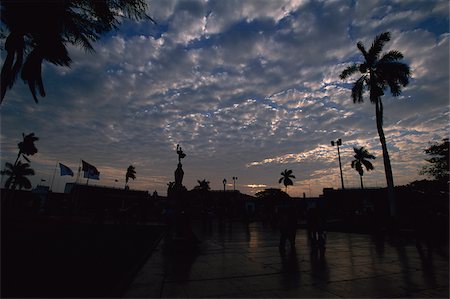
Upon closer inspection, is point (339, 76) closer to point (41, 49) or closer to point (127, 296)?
point (41, 49)

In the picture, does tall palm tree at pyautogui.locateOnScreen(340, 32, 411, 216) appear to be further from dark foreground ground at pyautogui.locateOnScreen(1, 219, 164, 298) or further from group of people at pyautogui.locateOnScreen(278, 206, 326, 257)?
dark foreground ground at pyautogui.locateOnScreen(1, 219, 164, 298)

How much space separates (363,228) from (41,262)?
64.0 ft

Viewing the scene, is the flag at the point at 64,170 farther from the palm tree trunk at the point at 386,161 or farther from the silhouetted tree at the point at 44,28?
the palm tree trunk at the point at 386,161

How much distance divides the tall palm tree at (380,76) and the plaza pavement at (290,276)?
1386cm

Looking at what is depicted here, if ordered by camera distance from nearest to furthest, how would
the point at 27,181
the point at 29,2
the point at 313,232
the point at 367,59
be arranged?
the point at 313,232 → the point at 29,2 → the point at 367,59 → the point at 27,181

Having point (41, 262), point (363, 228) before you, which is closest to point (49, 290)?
point (41, 262)

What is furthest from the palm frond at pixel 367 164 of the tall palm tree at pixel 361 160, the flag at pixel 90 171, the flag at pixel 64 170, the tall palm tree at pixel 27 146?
the tall palm tree at pixel 27 146

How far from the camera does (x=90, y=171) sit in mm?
34812

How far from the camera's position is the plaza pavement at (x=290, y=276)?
4.68m

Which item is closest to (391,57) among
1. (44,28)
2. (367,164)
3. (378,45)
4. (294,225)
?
(378,45)

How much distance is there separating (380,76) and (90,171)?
35.3 m

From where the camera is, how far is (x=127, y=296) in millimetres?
4309

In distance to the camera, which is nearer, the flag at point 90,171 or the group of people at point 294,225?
the group of people at point 294,225

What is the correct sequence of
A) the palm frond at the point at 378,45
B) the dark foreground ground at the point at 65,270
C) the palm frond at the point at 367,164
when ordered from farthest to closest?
the palm frond at the point at 367,164 → the palm frond at the point at 378,45 → the dark foreground ground at the point at 65,270
